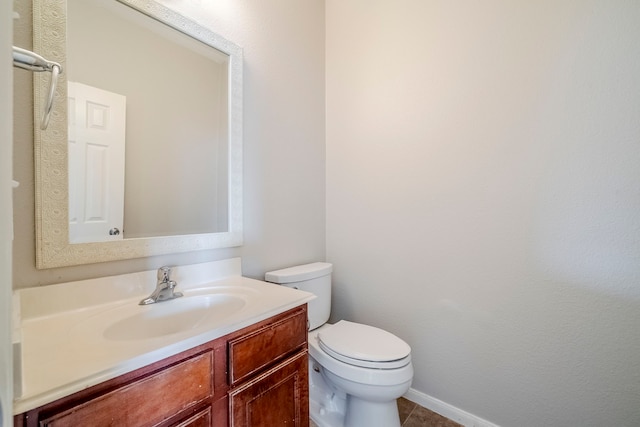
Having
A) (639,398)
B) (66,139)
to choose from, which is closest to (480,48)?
(639,398)

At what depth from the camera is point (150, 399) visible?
2.02ft

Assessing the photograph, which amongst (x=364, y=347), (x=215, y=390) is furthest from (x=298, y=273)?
(x=215, y=390)

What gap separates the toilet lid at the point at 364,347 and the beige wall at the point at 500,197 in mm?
322

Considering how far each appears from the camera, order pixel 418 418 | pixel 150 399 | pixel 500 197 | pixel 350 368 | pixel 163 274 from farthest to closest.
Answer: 1. pixel 418 418
2. pixel 500 197
3. pixel 350 368
4. pixel 163 274
5. pixel 150 399

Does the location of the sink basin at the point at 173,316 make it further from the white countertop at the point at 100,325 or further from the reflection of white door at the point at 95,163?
the reflection of white door at the point at 95,163

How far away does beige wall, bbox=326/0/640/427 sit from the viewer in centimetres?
102

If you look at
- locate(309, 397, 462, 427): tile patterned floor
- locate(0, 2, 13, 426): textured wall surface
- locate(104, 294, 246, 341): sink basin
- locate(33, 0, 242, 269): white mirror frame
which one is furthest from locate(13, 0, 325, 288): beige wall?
locate(309, 397, 462, 427): tile patterned floor

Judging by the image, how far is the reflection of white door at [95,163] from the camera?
0.86m

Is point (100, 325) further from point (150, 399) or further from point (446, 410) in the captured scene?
point (446, 410)

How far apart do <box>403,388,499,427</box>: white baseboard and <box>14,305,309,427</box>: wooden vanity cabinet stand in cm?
81

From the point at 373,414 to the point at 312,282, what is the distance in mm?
649

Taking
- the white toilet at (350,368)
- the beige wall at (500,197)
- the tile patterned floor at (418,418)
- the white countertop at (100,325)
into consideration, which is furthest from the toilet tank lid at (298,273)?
the tile patterned floor at (418,418)

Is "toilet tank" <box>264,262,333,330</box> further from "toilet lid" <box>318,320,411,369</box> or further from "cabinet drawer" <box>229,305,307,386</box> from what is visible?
"cabinet drawer" <box>229,305,307,386</box>

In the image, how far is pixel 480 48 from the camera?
1.27 meters
